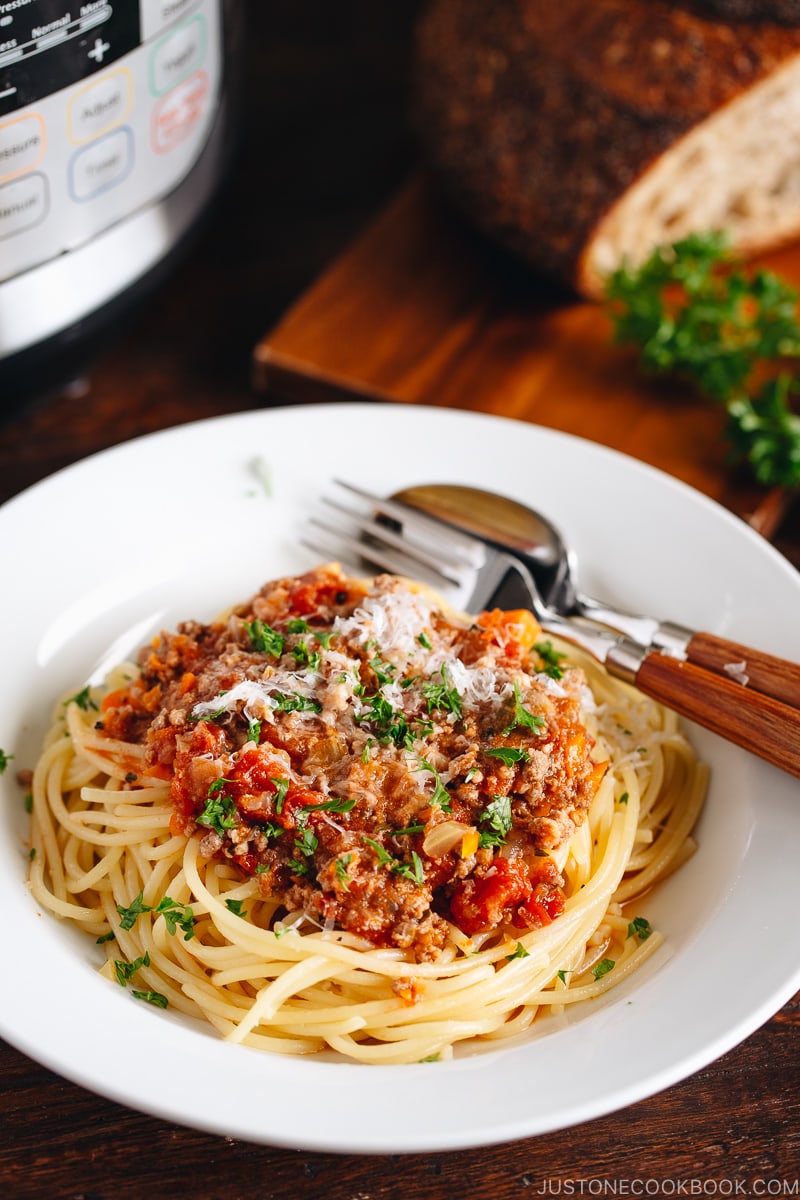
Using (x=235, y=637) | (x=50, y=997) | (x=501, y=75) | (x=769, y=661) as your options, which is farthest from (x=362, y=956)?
(x=501, y=75)

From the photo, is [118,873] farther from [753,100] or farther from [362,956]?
[753,100]

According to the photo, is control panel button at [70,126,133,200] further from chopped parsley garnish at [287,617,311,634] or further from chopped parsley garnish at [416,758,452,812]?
chopped parsley garnish at [416,758,452,812]

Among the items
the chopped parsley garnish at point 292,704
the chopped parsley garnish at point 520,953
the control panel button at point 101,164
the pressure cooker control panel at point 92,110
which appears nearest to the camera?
the chopped parsley garnish at point 520,953

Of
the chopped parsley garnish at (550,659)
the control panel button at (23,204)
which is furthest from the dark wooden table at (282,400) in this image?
the chopped parsley garnish at (550,659)

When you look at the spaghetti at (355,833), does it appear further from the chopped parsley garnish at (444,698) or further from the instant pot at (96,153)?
the instant pot at (96,153)

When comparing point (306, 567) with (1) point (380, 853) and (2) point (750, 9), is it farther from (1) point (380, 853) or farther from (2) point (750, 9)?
(2) point (750, 9)

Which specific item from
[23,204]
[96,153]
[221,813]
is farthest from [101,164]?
[221,813]
